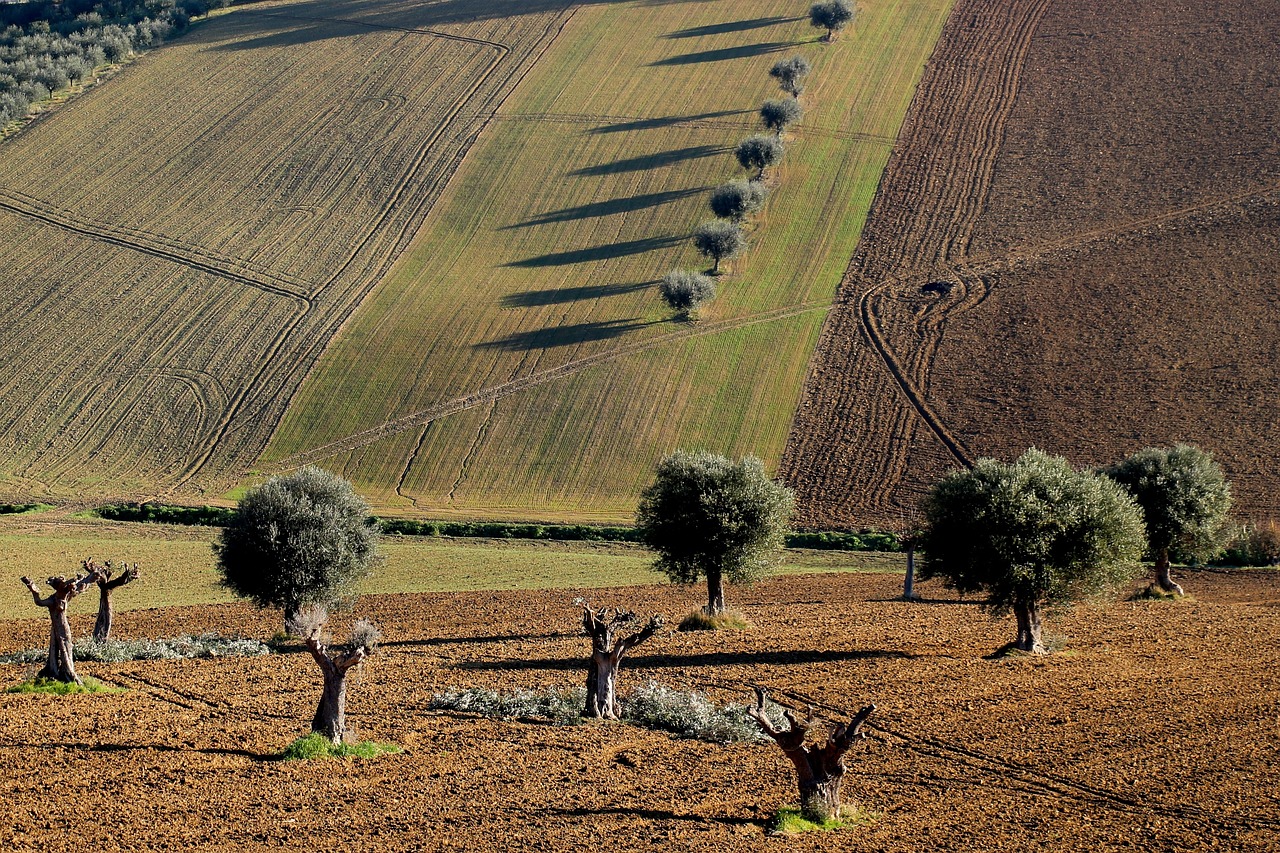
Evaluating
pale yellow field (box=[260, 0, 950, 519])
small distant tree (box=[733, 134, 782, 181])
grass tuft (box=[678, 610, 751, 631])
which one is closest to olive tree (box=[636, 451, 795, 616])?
grass tuft (box=[678, 610, 751, 631])

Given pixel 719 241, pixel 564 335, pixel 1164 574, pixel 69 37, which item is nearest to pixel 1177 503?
pixel 1164 574

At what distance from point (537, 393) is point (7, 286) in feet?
118

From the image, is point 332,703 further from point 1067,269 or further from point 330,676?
point 1067,269

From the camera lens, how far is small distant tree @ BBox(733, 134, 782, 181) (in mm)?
93438

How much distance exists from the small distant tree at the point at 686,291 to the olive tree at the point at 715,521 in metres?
34.7

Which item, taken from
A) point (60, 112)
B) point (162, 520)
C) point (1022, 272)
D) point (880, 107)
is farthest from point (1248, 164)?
point (60, 112)

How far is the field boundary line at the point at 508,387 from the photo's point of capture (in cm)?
7225

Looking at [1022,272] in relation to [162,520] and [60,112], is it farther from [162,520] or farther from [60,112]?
[60,112]

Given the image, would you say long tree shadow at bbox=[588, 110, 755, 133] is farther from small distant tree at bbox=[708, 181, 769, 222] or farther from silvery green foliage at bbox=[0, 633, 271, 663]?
silvery green foliage at bbox=[0, 633, 271, 663]

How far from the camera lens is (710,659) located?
37.5 metres

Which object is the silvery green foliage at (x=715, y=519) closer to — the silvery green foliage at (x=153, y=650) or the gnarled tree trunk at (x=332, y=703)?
the silvery green foliage at (x=153, y=650)

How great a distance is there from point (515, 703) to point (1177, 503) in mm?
28391

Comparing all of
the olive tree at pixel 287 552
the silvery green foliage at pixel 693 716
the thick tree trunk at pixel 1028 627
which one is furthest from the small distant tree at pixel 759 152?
the silvery green foliage at pixel 693 716

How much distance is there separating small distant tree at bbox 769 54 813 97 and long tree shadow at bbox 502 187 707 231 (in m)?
15.6
